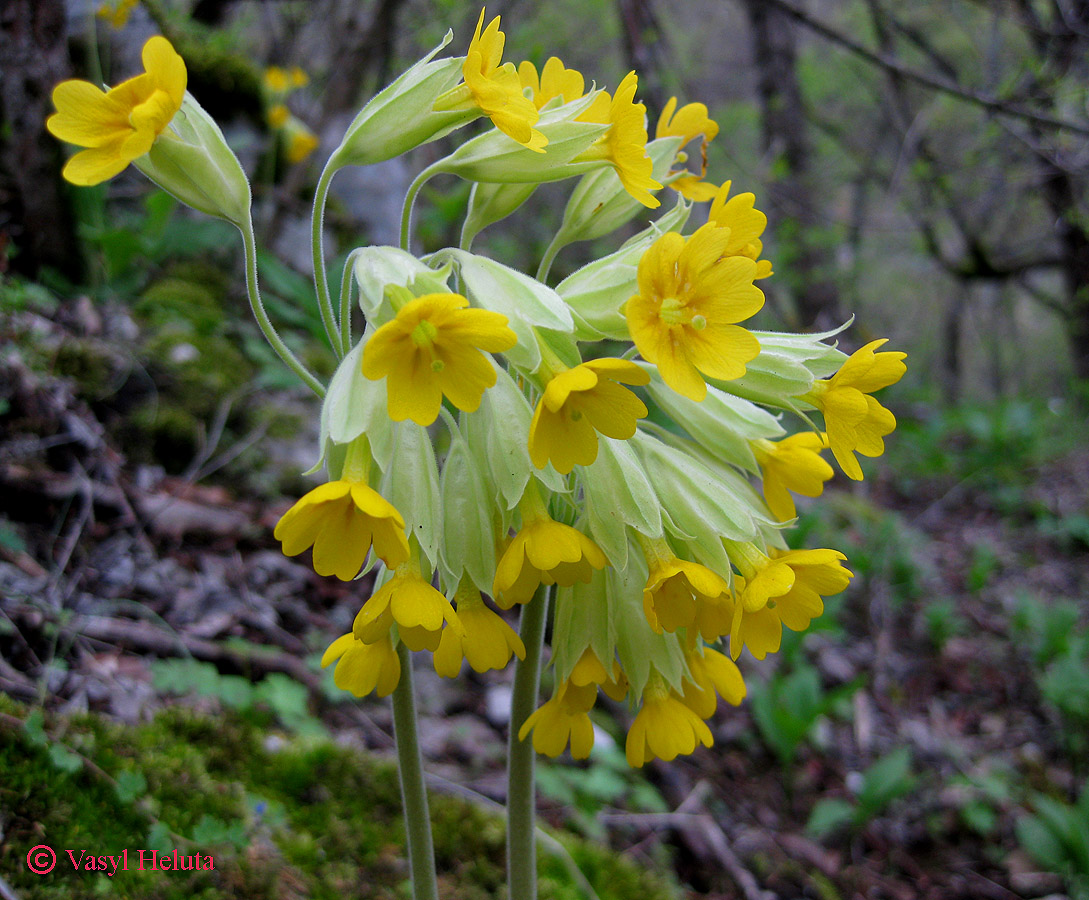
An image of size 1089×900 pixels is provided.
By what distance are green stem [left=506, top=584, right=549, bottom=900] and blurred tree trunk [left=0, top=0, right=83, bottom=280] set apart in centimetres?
291

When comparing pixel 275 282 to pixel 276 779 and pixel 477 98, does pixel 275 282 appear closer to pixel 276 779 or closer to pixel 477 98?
pixel 276 779

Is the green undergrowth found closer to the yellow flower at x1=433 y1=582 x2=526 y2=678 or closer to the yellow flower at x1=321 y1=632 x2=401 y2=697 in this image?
the yellow flower at x1=321 y1=632 x2=401 y2=697

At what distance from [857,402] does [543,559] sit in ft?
1.73

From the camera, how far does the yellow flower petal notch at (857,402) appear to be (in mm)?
1059

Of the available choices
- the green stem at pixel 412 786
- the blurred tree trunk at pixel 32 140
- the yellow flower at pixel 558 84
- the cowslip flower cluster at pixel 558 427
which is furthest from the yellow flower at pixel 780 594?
the blurred tree trunk at pixel 32 140

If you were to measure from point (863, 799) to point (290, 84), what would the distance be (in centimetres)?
511

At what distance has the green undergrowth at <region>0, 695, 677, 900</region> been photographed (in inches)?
51.3

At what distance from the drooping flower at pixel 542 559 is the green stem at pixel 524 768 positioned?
158 mm

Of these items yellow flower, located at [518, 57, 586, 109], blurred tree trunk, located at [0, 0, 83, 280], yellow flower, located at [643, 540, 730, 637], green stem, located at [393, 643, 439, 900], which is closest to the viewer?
yellow flower, located at [643, 540, 730, 637]

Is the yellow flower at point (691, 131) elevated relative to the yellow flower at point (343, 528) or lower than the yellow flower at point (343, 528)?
elevated

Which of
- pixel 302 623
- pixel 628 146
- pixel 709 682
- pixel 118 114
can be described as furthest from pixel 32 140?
pixel 709 682

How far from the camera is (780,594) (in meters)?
1.00

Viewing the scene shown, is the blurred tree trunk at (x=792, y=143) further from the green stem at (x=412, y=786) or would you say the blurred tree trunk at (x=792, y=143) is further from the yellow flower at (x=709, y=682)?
the green stem at (x=412, y=786)

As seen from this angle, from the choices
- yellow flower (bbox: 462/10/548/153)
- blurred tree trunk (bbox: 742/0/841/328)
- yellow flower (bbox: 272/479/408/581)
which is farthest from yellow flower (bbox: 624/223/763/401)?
blurred tree trunk (bbox: 742/0/841/328)
